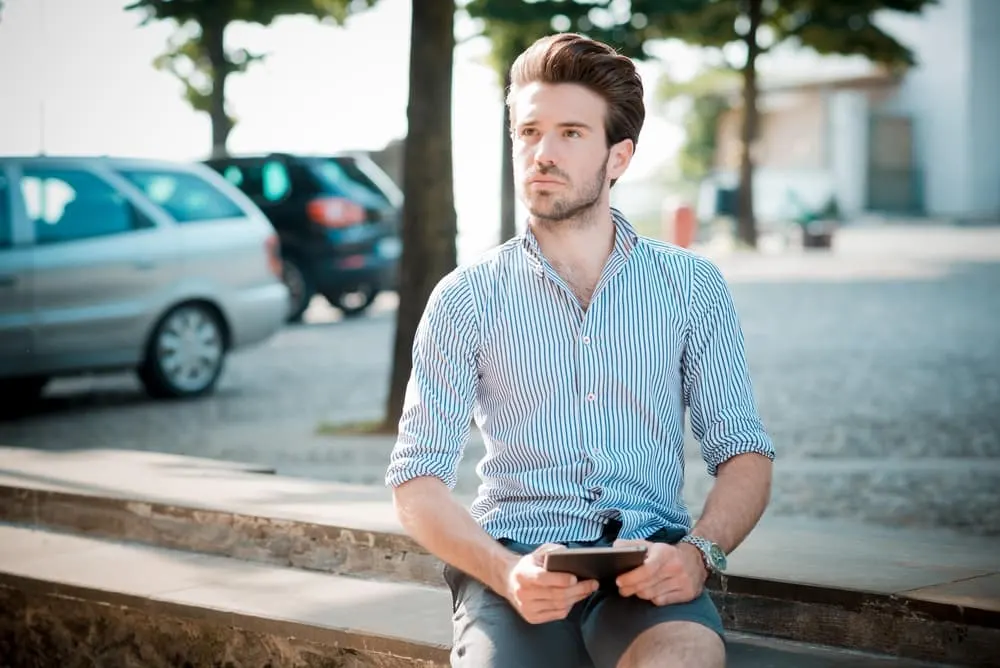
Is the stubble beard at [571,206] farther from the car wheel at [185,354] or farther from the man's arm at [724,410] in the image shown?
the car wheel at [185,354]

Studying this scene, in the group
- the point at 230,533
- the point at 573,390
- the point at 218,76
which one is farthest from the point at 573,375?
the point at 218,76

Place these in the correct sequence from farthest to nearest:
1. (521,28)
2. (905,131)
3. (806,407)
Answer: (905,131) < (521,28) < (806,407)

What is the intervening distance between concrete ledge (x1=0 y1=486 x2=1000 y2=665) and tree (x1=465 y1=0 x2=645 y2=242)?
1567 cm

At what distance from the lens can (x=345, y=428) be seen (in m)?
9.15

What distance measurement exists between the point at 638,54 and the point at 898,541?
63.6 ft

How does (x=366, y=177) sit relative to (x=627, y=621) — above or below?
above

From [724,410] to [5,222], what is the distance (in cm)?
751

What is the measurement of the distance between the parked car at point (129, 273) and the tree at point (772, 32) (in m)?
16.4

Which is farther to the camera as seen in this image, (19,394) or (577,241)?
(19,394)

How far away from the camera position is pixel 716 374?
3.43m

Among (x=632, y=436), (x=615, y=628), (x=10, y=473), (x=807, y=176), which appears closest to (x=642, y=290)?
(x=632, y=436)

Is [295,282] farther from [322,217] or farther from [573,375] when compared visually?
[573,375]

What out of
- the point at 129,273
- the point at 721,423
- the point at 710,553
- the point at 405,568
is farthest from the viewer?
the point at 129,273

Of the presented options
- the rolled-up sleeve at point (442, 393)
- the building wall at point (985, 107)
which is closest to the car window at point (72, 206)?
the rolled-up sleeve at point (442, 393)
